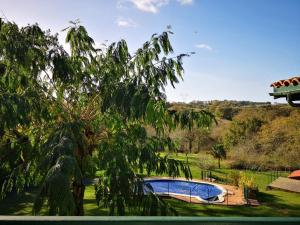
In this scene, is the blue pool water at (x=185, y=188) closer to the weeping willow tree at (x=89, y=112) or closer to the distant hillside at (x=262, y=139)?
the distant hillside at (x=262, y=139)

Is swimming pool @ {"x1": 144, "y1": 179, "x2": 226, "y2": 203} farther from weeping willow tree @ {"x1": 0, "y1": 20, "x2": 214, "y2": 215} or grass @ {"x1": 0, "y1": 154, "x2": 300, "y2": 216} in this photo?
weeping willow tree @ {"x1": 0, "y1": 20, "x2": 214, "y2": 215}

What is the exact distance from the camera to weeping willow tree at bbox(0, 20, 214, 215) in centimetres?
670

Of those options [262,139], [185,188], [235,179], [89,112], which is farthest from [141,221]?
[262,139]

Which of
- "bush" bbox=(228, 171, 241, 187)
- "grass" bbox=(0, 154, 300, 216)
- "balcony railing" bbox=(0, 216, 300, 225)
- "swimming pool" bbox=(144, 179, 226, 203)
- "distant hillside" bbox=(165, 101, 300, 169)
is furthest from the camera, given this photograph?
"distant hillside" bbox=(165, 101, 300, 169)

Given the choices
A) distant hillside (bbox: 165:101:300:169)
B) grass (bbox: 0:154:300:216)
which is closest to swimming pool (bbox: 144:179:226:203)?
grass (bbox: 0:154:300:216)

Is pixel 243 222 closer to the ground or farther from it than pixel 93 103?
closer to the ground

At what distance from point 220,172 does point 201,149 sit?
1403 cm

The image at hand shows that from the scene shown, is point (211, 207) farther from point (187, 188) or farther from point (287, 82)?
point (287, 82)

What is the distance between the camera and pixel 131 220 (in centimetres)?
105

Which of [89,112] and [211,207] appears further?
[211,207]

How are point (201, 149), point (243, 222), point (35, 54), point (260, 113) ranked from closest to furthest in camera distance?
point (243, 222) → point (35, 54) → point (260, 113) → point (201, 149)

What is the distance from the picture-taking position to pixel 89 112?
9688 millimetres

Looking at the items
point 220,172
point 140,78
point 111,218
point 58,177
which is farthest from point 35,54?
point 220,172

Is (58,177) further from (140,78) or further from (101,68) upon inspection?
(101,68)
